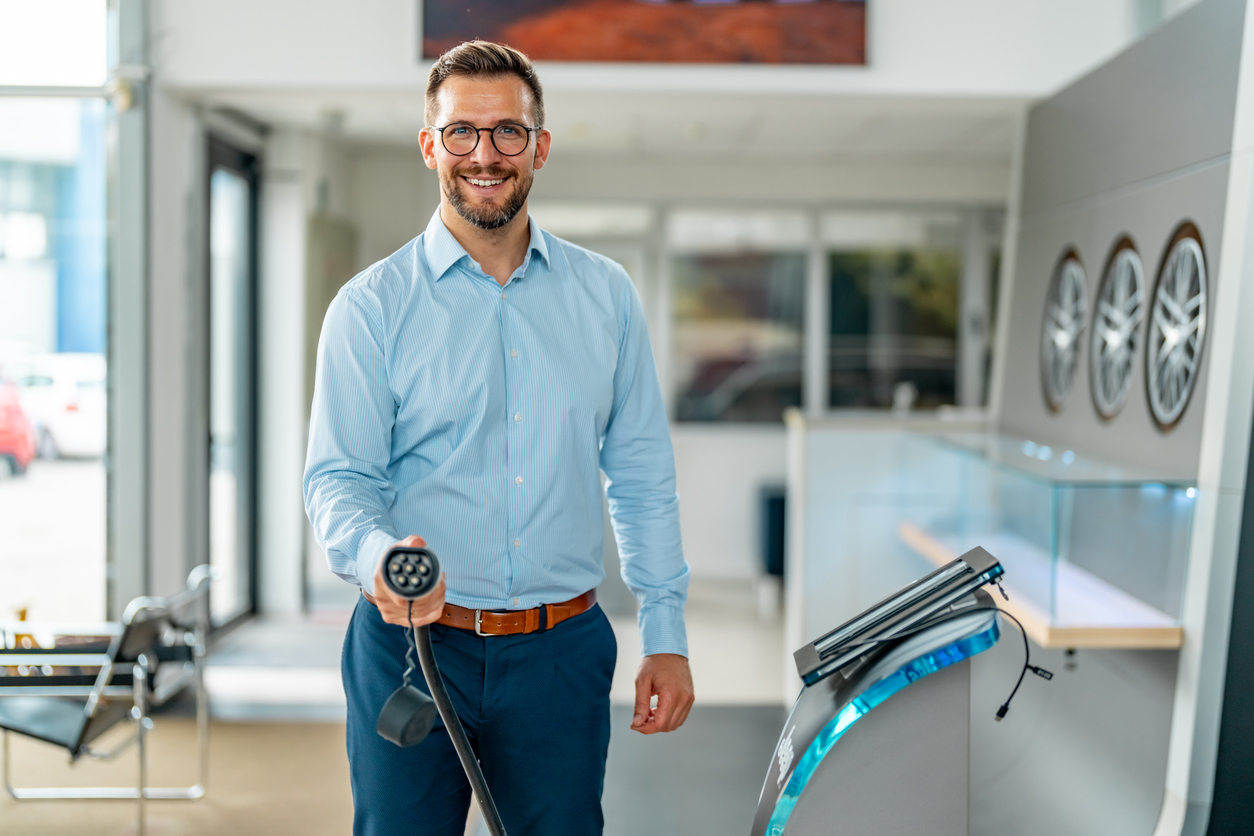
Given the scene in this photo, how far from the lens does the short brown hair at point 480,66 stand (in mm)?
1361

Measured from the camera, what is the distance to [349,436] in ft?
4.44

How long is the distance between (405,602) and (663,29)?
3.19 m

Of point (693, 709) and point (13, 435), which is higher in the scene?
point (13, 435)

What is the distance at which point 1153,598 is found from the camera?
8.47 ft

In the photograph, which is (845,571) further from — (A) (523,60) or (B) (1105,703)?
(A) (523,60)

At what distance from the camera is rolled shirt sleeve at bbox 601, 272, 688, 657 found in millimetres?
1538

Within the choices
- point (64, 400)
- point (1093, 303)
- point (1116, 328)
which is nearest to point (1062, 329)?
point (1093, 303)

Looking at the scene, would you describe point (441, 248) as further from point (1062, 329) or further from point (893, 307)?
point (893, 307)

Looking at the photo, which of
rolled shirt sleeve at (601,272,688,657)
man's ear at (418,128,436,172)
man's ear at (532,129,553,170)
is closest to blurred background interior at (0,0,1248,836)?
rolled shirt sleeve at (601,272,688,657)

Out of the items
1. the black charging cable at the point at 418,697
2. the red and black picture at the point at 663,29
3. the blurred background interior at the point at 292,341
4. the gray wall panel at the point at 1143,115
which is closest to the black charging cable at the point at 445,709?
the black charging cable at the point at 418,697

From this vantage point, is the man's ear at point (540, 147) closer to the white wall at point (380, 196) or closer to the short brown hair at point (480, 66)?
the short brown hair at point (480, 66)

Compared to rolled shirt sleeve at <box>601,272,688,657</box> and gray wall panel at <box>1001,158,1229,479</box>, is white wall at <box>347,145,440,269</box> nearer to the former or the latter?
gray wall panel at <box>1001,158,1229,479</box>

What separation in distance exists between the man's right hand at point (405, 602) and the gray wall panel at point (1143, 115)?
2235 mm

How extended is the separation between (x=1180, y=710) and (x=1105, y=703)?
1.37 feet
